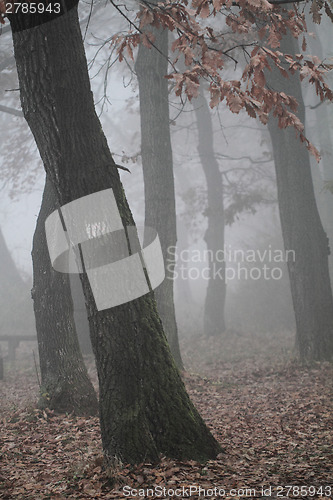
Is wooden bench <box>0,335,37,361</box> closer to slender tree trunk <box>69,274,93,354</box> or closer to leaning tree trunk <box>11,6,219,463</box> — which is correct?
slender tree trunk <box>69,274,93,354</box>

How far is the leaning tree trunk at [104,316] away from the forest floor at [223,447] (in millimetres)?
239

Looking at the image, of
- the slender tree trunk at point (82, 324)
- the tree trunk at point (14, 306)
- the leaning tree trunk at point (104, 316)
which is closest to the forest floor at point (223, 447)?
the leaning tree trunk at point (104, 316)

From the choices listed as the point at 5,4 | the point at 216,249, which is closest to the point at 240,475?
the point at 5,4

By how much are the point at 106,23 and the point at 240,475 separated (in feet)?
51.8

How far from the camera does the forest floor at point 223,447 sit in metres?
3.84

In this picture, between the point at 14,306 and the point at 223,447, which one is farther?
the point at 14,306

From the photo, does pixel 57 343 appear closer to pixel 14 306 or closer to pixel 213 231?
pixel 213 231

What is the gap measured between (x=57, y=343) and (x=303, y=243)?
566 centimetres

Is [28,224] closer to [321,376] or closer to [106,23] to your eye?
[106,23]

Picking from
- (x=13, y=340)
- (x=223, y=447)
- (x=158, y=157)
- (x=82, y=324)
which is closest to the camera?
(x=223, y=447)

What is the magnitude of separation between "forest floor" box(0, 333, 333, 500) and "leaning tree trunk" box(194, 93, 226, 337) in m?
7.31

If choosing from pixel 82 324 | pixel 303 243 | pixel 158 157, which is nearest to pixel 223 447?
pixel 303 243

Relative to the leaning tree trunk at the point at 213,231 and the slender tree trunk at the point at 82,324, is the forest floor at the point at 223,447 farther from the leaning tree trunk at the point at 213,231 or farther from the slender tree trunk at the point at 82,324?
the leaning tree trunk at the point at 213,231

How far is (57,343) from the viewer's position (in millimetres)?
7180
